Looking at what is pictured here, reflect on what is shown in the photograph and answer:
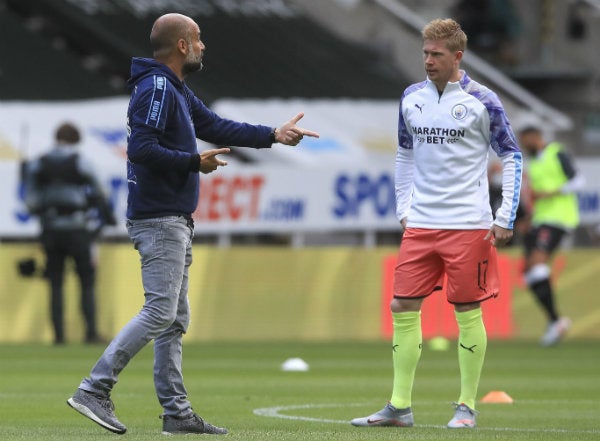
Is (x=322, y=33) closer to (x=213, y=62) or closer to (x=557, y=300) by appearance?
(x=213, y=62)

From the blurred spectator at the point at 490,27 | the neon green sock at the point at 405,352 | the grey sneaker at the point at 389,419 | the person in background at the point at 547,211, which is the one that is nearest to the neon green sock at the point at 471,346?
the neon green sock at the point at 405,352

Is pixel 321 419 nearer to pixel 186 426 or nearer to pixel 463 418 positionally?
pixel 463 418

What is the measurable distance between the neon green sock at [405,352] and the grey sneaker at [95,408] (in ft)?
5.80

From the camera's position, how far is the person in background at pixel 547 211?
60.5 feet

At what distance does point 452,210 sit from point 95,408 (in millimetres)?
2283

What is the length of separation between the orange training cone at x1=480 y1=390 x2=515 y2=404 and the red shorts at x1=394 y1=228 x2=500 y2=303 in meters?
1.98

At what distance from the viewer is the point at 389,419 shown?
381 inches

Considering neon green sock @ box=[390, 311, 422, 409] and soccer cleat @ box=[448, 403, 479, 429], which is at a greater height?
neon green sock @ box=[390, 311, 422, 409]

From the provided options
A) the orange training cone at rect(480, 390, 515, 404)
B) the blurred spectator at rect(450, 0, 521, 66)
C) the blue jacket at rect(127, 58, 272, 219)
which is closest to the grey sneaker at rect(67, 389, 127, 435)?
the blue jacket at rect(127, 58, 272, 219)

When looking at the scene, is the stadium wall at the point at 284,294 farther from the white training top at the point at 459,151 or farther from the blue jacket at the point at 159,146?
the blue jacket at the point at 159,146

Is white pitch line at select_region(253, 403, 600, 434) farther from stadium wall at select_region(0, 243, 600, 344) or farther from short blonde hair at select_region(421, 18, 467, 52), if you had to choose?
stadium wall at select_region(0, 243, 600, 344)

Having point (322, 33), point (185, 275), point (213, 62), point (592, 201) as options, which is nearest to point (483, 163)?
point (185, 275)

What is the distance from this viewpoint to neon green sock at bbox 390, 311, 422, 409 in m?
9.73

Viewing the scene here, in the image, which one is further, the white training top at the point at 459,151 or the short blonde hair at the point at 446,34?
the white training top at the point at 459,151
